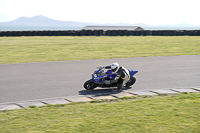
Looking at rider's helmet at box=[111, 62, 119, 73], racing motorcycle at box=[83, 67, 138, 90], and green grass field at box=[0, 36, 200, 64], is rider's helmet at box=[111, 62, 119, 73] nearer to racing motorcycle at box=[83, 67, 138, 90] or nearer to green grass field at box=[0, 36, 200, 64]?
racing motorcycle at box=[83, 67, 138, 90]

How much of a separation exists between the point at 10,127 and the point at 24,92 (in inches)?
130

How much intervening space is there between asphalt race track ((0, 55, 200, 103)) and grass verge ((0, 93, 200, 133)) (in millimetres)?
1582

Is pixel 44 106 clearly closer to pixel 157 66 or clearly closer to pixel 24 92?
pixel 24 92

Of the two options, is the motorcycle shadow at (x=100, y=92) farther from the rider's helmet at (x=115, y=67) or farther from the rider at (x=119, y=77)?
the rider's helmet at (x=115, y=67)

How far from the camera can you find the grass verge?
5.60 m

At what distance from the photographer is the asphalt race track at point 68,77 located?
8.95 meters

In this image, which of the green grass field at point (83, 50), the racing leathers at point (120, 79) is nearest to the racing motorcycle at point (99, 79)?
the racing leathers at point (120, 79)

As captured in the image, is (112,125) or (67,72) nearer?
(112,125)

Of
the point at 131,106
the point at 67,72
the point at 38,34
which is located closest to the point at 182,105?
the point at 131,106

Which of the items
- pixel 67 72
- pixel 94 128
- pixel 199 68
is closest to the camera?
pixel 94 128

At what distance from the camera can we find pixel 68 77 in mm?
11305

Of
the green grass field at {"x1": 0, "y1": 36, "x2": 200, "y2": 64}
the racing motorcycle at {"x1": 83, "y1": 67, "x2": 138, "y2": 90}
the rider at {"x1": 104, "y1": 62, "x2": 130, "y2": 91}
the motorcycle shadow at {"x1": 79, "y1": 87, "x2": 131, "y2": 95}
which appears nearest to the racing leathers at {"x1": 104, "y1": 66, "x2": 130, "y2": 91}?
the rider at {"x1": 104, "y1": 62, "x2": 130, "y2": 91}

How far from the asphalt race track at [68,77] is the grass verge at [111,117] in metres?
1.58

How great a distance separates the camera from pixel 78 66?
14.0 m
